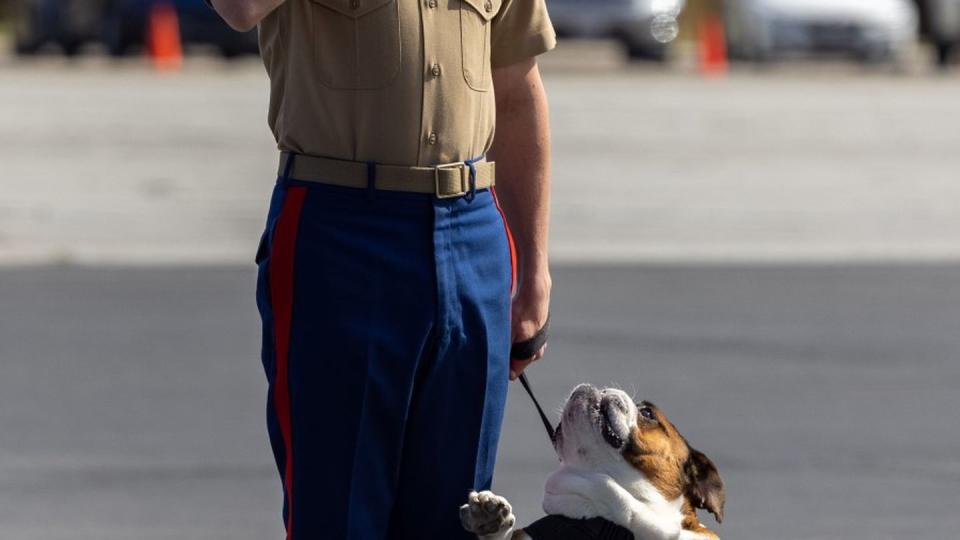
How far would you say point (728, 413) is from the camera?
753 centimetres

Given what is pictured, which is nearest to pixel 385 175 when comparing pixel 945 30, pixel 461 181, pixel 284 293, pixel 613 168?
pixel 461 181

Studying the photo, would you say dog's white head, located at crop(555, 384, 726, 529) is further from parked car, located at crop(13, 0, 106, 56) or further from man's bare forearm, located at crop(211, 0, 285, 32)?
parked car, located at crop(13, 0, 106, 56)

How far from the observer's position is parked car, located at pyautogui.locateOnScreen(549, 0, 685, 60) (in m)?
20.9

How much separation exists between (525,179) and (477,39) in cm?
35

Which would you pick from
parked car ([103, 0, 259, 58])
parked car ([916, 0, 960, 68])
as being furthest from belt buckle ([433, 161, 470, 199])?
parked car ([916, 0, 960, 68])

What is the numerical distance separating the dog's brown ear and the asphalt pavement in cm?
68

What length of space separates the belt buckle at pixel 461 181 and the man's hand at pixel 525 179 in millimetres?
286

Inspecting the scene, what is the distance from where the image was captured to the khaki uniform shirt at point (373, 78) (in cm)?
309

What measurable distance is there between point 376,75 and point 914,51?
73.4 feet

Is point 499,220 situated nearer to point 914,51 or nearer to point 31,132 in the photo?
point 31,132

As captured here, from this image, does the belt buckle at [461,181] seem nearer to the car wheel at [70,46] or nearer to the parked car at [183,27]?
the parked car at [183,27]

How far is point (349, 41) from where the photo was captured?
3.09 metres

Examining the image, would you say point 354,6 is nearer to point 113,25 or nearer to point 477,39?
point 477,39

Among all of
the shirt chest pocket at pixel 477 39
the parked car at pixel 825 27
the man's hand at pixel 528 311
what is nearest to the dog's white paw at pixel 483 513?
the man's hand at pixel 528 311
